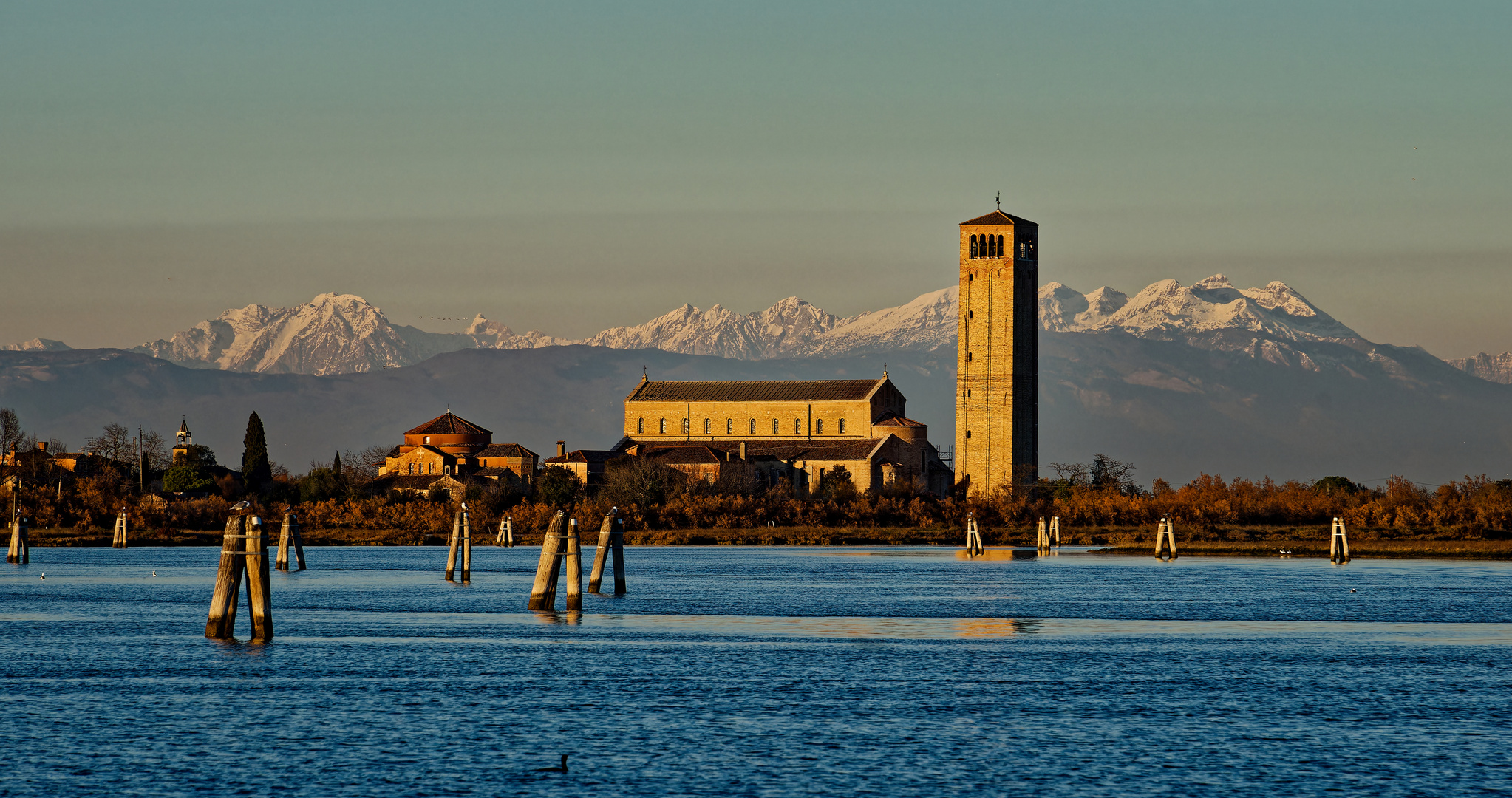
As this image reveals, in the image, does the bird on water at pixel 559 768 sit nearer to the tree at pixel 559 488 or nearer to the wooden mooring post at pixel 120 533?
the wooden mooring post at pixel 120 533

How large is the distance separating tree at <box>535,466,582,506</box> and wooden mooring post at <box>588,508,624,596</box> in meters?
68.2

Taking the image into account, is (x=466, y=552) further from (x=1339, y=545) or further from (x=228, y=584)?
(x=1339, y=545)

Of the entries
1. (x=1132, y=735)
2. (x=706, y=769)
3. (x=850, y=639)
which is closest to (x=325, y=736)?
(x=706, y=769)

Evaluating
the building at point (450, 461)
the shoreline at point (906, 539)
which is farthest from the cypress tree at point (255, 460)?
the shoreline at point (906, 539)

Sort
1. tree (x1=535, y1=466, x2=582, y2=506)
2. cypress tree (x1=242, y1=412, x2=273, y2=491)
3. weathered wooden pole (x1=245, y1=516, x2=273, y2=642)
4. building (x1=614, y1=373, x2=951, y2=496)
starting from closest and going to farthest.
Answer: weathered wooden pole (x1=245, y1=516, x2=273, y2=642)
tree (x1=535, y1=466, x2=582, y2=506)
building (x1=614, y1=373, x2=951, y2=496)
cypress tree (x1=242, y1=412, x2=273, y2=491)

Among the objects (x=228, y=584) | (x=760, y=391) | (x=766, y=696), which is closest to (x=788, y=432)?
(x=760, y=391)

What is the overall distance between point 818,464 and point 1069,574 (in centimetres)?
7459

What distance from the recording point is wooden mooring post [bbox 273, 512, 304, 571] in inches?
2623

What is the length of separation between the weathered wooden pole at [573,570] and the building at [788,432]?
89900 mm

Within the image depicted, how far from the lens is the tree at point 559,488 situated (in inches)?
4756

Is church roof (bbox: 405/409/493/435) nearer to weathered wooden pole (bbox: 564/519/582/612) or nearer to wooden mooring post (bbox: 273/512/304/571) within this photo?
wooden mooring post (bbox: 273/512/304/571)

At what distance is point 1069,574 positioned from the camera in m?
63.9

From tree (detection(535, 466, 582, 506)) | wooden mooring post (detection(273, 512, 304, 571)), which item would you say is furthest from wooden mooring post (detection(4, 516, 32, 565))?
tree (detection(535, 466, 582, 506))

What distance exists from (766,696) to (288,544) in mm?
45160
